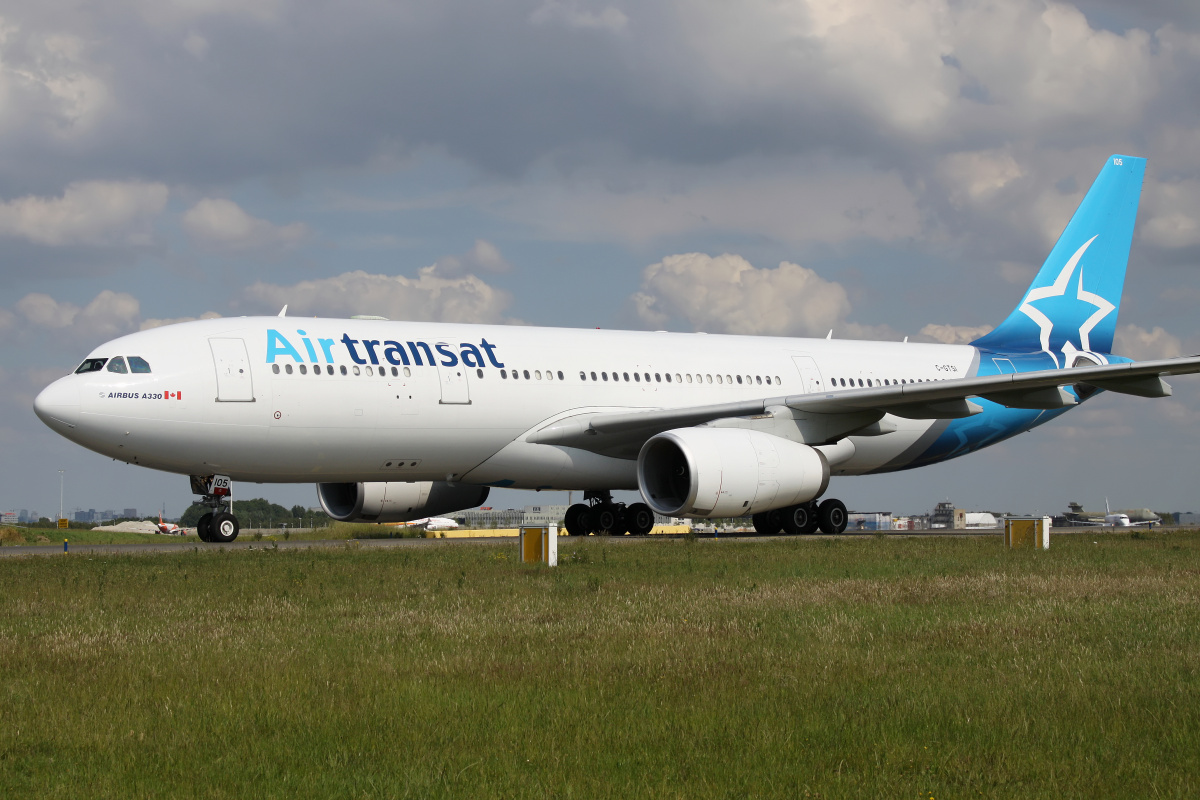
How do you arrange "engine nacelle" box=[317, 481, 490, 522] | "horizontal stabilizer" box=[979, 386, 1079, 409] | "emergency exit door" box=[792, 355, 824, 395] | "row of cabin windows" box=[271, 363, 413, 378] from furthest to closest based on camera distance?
"emergency exit door" box=[792, 355, 824, 395], "engine nacelle" box=[317, 481, 490, 522], "horizontal stabilizer" box=[979, 386, 1079, 409], "row of cabin windows" box=[271, 363, 413, 378]

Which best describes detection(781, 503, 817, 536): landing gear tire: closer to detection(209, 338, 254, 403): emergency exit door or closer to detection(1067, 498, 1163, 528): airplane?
detection(209, 338, 254, 403): emergency exit door

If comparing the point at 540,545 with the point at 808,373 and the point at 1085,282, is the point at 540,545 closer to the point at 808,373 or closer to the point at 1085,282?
the point at 808,373

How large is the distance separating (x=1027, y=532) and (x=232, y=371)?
1219cm

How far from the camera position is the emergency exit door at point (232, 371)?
56.7 ft

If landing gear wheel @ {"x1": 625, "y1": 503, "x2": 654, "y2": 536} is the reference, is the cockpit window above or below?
above

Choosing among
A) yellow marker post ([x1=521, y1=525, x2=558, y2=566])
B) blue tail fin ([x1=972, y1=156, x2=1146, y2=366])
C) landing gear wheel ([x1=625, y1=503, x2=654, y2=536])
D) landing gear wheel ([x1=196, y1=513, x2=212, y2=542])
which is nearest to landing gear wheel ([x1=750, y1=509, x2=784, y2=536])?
landing gear wheel ([x1=625, y1=503, x2=654, y2=536])

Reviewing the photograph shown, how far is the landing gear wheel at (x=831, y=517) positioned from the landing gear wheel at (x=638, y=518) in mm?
3341

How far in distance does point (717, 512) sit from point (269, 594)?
8.72 meters

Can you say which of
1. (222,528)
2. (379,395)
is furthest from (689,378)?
(222,528)

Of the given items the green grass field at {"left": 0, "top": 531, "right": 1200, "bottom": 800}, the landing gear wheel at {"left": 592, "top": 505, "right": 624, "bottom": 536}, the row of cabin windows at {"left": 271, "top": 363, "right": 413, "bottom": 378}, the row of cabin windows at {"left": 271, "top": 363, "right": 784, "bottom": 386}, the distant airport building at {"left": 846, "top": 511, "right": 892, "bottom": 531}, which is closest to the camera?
the green grass field at {"left": 0, "top": 531, "right": 1200, "bottom": 800}

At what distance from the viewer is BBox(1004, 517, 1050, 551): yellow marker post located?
56.4ft

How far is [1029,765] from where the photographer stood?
4.80 metres

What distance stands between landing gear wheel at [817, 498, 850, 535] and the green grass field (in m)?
11.5

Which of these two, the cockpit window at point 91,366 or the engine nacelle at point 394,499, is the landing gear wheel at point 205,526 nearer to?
the cockpit window at point 91,366
